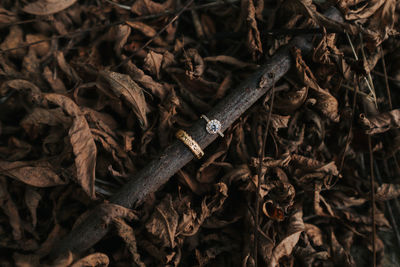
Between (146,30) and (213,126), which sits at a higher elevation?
(146,30)

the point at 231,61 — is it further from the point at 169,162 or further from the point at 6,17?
the point at 6,17

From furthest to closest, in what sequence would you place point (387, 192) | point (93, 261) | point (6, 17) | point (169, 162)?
point (6, 17)
point (387, 192)
point (169, 162)
point (93, 261)

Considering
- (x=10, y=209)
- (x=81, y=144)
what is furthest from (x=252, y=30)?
(x=10, y=209)

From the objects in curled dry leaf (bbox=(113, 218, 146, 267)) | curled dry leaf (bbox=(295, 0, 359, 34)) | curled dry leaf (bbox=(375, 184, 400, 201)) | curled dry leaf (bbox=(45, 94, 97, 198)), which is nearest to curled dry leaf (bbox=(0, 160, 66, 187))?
curled dry leaf (bbox=(45, 94, 97, 198))

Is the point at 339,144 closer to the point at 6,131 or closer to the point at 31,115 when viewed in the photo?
the point at 31,115

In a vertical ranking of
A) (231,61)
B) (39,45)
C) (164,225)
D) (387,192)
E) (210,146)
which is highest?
(39,45)

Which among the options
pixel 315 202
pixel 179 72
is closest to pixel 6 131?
pixel 179 72
